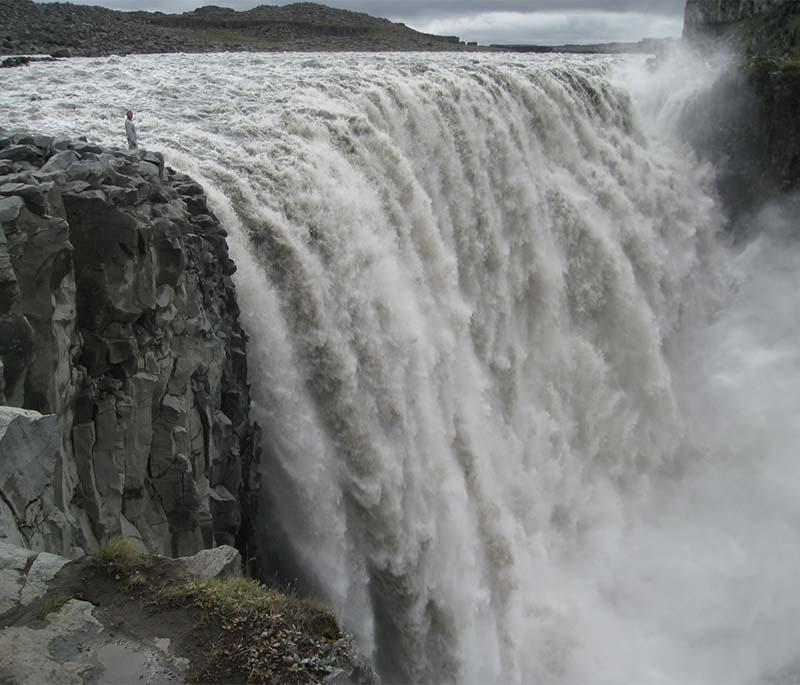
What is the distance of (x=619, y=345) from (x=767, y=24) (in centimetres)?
2160

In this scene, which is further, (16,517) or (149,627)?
(16,517)

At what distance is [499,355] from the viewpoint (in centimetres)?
2070

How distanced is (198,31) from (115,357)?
44452 mm

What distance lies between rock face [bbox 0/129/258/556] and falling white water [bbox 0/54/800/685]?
1.65 metres

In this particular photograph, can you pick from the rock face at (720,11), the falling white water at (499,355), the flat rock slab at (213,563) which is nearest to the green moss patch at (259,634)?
the flat rock slab at (213,563)

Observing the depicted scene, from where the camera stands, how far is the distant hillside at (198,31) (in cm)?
3297

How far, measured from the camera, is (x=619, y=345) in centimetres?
2514

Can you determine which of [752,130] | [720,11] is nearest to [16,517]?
[752,130]

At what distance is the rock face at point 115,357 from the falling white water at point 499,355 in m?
1.65

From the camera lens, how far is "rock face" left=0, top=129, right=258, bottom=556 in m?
8.84

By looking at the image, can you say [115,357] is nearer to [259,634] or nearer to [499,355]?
[259,634]

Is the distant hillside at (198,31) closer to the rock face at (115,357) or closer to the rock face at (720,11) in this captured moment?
the rock face at (720,11)

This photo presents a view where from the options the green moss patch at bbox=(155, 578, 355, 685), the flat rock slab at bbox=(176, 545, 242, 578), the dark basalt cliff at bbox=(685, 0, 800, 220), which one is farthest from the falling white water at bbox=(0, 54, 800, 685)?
the green moss patch at bbox=(155, 578, 355, 685)

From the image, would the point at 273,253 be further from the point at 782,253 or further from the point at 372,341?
the point at 782,253
